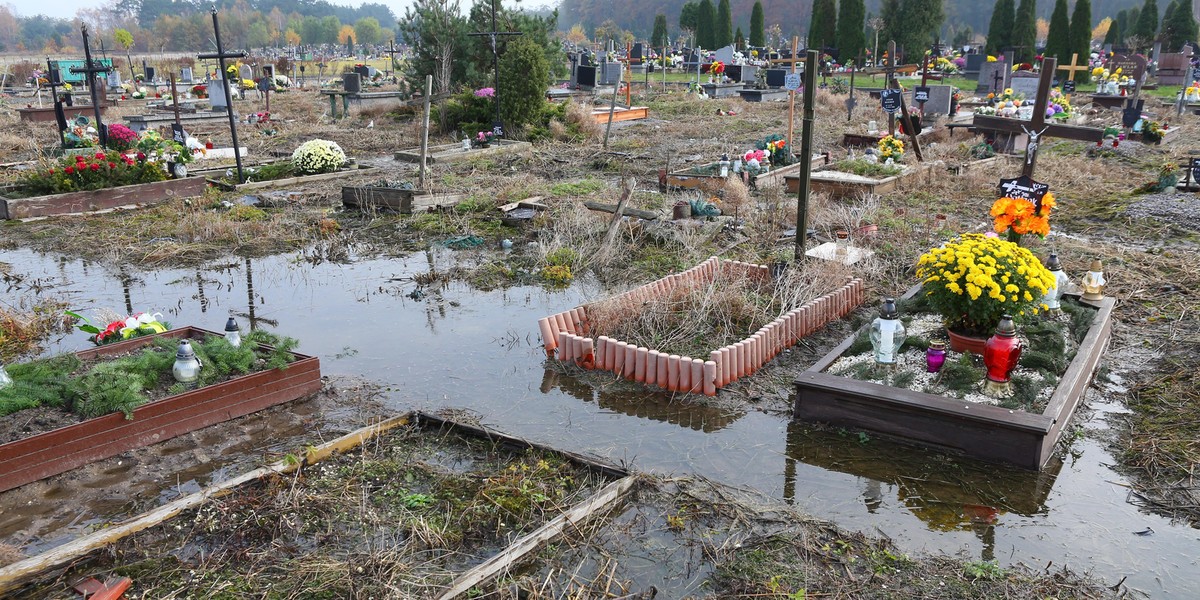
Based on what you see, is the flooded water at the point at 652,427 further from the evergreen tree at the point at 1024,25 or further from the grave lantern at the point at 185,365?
the evergreen tree at the point at 1024,25

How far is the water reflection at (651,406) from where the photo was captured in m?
6.55

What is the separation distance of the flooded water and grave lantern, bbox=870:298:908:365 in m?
0.73

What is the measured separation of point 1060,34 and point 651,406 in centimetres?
4040

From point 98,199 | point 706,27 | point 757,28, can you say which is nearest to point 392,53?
point 706,27

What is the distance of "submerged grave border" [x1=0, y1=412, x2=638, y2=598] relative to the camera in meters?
4.30

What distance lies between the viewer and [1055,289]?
759cm

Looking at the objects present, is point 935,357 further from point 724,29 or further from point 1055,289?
point 724,29

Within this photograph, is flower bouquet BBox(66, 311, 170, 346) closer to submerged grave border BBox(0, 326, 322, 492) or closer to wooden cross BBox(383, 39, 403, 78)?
submerged grave border BBox(0, 326, 322, 492)

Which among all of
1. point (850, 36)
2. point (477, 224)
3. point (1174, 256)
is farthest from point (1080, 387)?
point (850, 36)

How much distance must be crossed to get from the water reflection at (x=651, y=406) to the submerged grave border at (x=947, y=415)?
0.62m

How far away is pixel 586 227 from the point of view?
11688 millimetres

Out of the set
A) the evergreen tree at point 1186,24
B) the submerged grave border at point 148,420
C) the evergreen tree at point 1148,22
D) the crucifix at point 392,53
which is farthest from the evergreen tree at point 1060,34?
the submerged grave border at point 148,420

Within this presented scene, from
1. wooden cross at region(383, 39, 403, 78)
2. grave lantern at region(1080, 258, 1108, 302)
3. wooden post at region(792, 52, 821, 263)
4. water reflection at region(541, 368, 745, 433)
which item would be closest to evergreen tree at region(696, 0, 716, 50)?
wooden cross at region(383, 39, 403, 78)

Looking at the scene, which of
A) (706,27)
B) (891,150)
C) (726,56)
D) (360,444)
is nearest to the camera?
(360,444)
